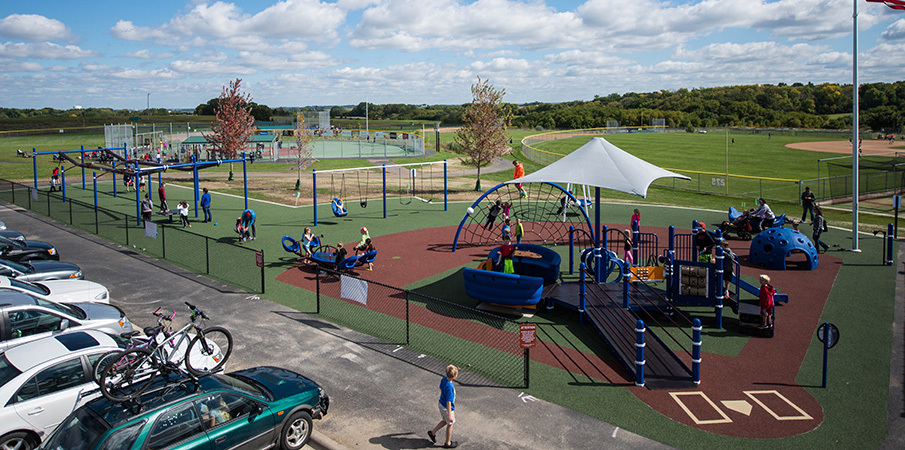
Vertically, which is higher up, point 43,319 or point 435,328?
point 43,319

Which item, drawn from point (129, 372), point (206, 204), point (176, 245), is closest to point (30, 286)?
point (129, 372)

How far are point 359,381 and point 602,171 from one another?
997 centimetres

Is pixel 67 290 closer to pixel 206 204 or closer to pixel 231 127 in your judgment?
pixel 206 204

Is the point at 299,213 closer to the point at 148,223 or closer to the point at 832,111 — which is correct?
the point at 148,223

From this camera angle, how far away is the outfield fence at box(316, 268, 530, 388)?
12132 millimetres

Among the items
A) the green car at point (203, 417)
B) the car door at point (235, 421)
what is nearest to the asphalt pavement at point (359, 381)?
the green car at point (203, 417)

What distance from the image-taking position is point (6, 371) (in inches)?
→ 373

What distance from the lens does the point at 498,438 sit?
9.35 meters

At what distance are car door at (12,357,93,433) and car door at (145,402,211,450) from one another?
2765mm

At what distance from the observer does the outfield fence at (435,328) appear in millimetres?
12132

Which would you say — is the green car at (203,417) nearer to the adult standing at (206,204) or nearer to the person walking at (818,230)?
the adult standing at (206,204)

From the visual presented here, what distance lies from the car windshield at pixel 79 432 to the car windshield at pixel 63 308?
5643 millimetres

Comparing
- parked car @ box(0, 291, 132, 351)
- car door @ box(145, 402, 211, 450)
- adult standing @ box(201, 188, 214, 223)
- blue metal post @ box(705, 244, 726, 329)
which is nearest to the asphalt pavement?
parked car @ box(0, 291, 132, 351)

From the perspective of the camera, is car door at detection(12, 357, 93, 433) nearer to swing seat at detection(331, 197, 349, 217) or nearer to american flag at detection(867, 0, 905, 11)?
swing seat at detection(331, 197, 349, 217)
